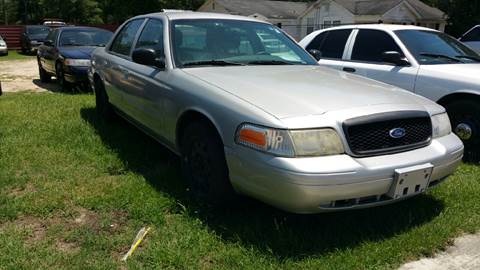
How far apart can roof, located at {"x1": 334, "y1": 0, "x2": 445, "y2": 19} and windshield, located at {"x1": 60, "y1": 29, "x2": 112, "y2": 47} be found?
30.7 m

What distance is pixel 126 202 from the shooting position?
4.00 m

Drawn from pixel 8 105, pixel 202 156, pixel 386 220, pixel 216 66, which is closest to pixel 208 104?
pixel 202 156

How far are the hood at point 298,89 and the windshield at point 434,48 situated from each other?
2003mm

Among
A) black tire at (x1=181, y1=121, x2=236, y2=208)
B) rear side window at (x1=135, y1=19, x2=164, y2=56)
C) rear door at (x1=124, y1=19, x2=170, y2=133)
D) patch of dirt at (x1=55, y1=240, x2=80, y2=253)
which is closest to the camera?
patch of dirt at (x1=55, y1=240, x2=80, y2=253)

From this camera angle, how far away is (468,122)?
5.34 metres

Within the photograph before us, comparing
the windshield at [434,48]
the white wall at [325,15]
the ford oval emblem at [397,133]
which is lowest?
the white wall at [325,15]

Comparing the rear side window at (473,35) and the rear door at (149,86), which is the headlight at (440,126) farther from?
the rear side window at (473,35)

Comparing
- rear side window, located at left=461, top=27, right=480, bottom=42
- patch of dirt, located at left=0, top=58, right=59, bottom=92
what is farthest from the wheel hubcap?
patch of dirt, located at left=0, top=58, right=59, bottom=92

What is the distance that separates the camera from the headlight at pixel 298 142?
306cm

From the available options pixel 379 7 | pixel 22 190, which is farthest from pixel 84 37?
pixel 379 7

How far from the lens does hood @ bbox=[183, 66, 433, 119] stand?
332cm

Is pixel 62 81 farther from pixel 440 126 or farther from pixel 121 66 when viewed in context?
pixel 440 126

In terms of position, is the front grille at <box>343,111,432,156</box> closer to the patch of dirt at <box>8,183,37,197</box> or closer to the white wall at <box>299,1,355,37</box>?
the patch of dirt at <box>8,183,37,197</box>

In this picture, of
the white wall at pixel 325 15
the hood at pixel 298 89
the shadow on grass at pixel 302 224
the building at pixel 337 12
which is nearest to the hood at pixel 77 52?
the shadow on grass at pixel 302 224
